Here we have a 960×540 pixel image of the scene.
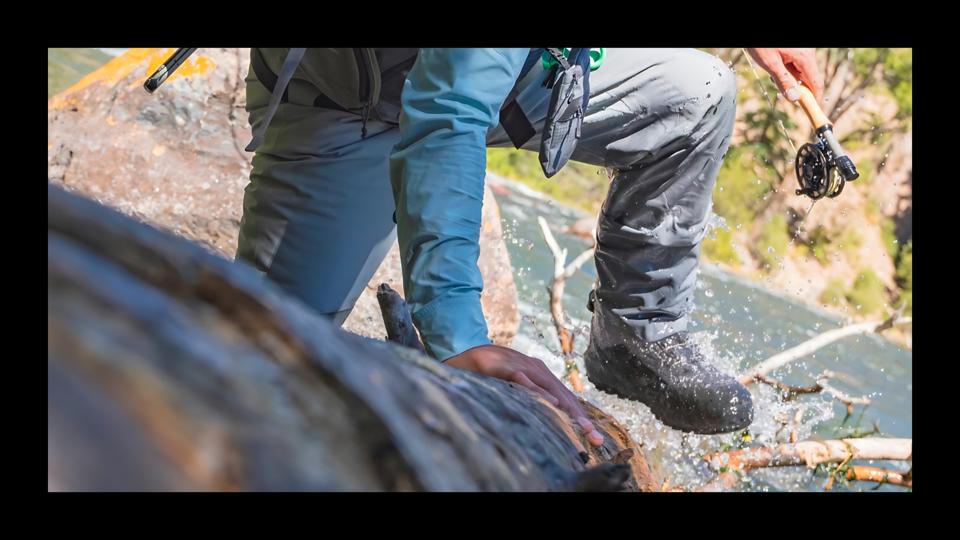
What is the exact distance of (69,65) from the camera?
16938 millimetres

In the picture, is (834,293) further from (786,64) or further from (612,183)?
(612,183)

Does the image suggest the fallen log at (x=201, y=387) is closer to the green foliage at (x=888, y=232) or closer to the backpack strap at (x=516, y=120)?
the backpack strap at (x=516, y=120)

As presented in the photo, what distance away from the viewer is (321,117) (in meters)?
2.31

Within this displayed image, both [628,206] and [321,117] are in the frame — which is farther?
[628,206]

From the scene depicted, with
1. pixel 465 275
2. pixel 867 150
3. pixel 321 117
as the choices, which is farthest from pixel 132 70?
pixel 867 150

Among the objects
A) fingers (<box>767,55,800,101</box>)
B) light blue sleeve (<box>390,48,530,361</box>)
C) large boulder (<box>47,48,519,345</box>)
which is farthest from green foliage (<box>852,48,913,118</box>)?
light blue sleeve (<box>390,48,530,361</box>)

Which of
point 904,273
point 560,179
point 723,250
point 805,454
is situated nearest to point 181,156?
point 805,454

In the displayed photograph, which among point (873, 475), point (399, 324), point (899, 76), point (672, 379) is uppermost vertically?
point (899, 76)

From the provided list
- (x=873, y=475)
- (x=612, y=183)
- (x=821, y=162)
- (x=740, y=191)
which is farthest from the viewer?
(x=740, y=191)

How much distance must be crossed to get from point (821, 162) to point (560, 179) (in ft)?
58.1

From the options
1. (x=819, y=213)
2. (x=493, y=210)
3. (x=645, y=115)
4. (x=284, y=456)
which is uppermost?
(x=645, y=115)

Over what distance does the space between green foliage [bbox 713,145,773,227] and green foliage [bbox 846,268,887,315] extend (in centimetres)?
326
